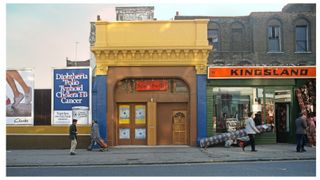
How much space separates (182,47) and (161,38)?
1.19 m

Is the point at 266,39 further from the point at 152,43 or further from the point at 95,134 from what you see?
the point at 95,134

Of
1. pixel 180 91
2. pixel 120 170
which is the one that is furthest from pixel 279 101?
pixel 120 170

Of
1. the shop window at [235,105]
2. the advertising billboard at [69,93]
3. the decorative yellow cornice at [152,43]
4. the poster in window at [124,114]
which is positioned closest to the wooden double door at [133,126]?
the poster in window at [124,114]

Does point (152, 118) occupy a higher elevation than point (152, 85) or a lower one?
lower

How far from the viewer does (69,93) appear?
74.9 feet

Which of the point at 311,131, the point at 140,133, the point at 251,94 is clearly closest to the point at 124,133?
the point at 140,133

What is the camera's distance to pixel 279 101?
23406 millimetres

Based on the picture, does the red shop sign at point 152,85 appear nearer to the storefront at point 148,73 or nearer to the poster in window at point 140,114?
the storefront at point 148,73

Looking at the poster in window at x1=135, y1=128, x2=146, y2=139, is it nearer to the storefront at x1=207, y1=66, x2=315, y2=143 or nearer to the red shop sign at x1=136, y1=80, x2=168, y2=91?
the red shop sign at x1=136, y1=80, x2=168, y2=91

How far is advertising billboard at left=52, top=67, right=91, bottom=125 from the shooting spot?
2272 centimetres

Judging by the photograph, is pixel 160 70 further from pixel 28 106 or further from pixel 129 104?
pixel 28 106

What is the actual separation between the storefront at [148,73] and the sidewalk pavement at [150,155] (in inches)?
44.5

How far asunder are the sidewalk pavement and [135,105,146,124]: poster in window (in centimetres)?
143

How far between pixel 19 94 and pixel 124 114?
18.3 ft
